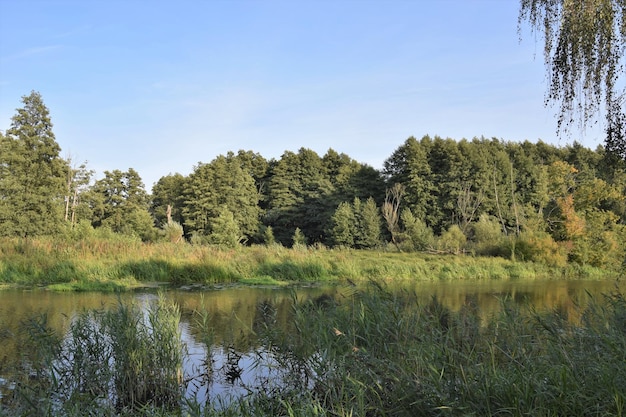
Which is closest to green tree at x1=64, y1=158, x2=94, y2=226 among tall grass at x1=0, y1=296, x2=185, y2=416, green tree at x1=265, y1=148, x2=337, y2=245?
green tree at x1=265, y1=148, x2=337, y2=245

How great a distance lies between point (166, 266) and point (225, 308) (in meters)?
6.74

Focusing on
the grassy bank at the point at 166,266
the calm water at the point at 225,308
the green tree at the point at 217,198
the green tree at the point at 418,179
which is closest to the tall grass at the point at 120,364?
the calm water at the point at 225,308

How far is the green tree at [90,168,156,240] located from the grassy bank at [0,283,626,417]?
1360 inches

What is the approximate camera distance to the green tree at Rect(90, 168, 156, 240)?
4162 cm

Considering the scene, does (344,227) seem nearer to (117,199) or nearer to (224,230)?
(224,230)

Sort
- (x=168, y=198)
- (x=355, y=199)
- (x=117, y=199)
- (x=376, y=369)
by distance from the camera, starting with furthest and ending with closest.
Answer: (x=168, y=198)
(x=117, y=199)
(x=355, y=199)
(x=376, y=369)

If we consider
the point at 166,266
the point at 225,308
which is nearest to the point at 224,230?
the point at 166,266

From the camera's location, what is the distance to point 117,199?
44344 mm

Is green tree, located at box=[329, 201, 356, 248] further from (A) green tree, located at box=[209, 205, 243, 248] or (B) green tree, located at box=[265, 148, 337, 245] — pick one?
(A) green tree, located at box=[209, 205, 243, 248]

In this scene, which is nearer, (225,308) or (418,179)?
(225,308)

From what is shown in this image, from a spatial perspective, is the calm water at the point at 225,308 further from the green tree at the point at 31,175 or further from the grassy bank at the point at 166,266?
the green tree at the point at 31,175

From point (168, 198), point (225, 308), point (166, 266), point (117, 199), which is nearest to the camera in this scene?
point (225, 308)

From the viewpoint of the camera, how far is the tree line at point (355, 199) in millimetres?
26547

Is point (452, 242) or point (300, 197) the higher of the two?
point (300, 197)
